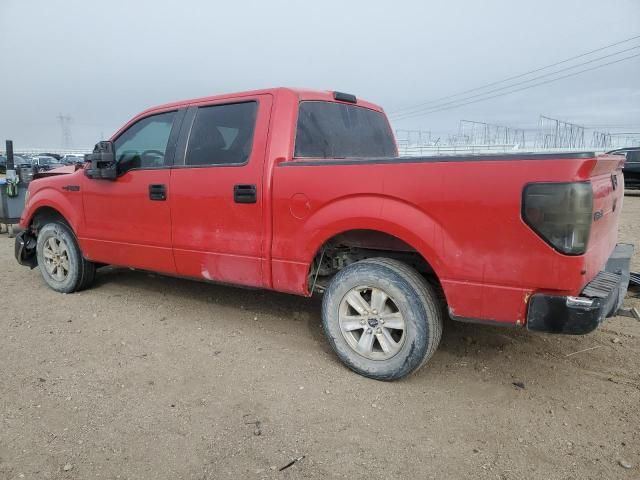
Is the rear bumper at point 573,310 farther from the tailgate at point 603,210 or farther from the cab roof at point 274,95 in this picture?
the cab roof at point 274,95

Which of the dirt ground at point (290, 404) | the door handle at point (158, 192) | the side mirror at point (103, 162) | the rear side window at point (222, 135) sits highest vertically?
the rear side window at point (222, 135)

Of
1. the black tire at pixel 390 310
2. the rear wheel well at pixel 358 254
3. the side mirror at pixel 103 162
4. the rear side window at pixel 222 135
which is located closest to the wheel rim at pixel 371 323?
the black tire at pixel 390 310

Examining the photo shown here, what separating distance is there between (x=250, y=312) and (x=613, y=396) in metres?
2.93

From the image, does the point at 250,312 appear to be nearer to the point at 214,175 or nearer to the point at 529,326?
the point at 214,175

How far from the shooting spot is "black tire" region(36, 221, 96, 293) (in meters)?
5.11

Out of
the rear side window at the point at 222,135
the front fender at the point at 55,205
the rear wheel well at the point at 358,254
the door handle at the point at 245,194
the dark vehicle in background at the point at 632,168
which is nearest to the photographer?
the rear wheel well at the point at 358,254

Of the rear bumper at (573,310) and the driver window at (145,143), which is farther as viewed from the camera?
the driver window at (145,143)

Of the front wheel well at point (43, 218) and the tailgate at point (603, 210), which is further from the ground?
the tailgate at point (603, 210)

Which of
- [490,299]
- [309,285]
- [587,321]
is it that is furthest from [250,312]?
[587,321]

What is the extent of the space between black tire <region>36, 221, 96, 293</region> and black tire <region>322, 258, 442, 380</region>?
3.08 m

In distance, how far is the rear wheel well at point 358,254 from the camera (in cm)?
334

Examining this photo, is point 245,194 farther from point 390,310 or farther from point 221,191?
point 390,310

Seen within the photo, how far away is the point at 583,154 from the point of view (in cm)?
243

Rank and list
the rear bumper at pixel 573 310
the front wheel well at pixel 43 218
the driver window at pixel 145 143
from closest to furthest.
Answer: the rear bumper at pixel 573 310 < the driver window at pixel 145 143 < the front wheel well at pixel 43 218
